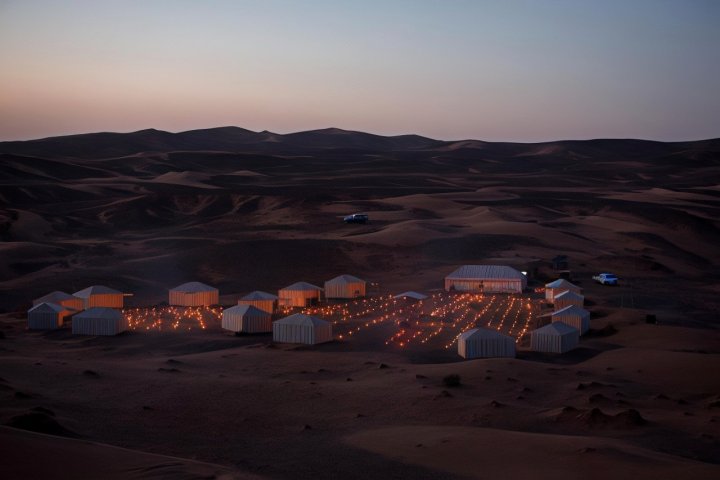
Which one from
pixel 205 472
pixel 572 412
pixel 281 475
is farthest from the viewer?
pixel 572 412

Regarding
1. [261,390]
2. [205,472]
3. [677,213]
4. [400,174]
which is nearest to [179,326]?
[261,390]

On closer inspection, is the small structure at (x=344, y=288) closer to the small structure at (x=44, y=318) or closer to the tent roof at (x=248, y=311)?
the tent roof at (x=248, y=311)

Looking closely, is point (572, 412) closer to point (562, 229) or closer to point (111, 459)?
point (111, 459)

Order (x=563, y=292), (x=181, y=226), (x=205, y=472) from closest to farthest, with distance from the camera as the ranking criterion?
1. (x=205, y=472)
2. (x=563, y=292)
3. (x=181, y=226)

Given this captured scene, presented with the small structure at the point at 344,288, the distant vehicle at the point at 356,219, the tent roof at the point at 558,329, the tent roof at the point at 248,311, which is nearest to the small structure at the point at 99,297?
the tent roof at the point at 248,311

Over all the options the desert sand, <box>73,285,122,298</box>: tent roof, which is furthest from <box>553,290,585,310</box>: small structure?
<box>73,285,122,298</box>: tent roof

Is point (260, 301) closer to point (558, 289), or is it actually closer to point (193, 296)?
point (193, 296)

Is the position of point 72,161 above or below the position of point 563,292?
above
